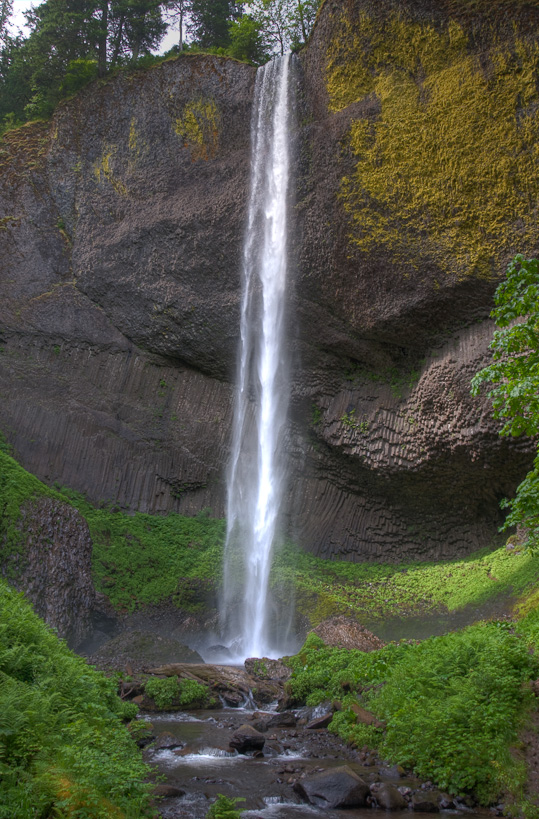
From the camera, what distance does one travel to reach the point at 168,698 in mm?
10148

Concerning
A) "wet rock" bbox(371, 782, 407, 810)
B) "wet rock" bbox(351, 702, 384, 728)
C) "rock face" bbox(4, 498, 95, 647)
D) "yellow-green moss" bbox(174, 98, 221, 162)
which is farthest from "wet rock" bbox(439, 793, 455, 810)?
"yellow-green moss" bbox(174, 98, 221, 162)

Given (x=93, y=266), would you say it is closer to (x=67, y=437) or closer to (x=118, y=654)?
(x=67, y=437)

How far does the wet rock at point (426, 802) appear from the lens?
5.84 meters

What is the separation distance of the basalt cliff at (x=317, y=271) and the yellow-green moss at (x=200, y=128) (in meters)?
0.08

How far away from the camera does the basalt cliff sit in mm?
18156

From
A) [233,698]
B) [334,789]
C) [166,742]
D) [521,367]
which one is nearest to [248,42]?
[521,367]

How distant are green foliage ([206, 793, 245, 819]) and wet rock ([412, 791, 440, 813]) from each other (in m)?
1.64

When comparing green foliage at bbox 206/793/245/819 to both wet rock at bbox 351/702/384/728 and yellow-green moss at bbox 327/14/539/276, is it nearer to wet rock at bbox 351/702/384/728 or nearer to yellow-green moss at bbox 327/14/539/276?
wet rock at bbox 351/702/384/728

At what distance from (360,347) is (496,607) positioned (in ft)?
29.5

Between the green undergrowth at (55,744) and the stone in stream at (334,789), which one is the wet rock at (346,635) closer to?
the stone in stream at (334,789)

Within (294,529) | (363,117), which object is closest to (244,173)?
(363,117)

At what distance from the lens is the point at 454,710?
260 inches

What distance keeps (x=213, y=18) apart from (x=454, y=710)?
31.6 metres

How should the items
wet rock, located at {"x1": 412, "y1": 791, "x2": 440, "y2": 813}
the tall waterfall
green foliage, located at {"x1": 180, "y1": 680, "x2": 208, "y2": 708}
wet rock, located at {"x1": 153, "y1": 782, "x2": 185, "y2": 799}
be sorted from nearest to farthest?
1. wet rock, located at {"x1": 412, "y1": 791, "x2": 440, "y2": 813}
2. wet rock, located at {"x1": 153, "y1": 782, "x2": 185, "y2": 799}
3. green foliage, located at {"x1": 180, "y1": 680, "x2": 208, "y2": 708}
4. the tall waterfall
